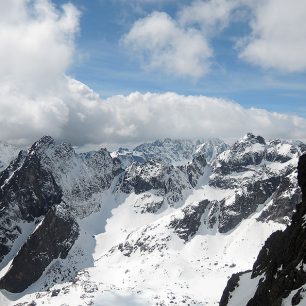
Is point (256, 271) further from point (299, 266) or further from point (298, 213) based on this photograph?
point (299, 266)

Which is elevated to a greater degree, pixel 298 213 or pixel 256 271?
pixel 298 213

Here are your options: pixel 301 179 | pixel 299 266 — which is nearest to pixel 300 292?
pixel 299 266

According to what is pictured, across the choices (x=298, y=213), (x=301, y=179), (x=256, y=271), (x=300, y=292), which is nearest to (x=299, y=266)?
(x=300, y=292)

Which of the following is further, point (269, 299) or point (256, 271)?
point (256, 271)

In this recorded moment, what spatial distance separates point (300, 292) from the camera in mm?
76125

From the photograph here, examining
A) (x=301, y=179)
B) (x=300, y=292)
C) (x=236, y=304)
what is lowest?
(x=236, y=304)

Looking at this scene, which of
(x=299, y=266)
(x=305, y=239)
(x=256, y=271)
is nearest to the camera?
(x=299, y=266)

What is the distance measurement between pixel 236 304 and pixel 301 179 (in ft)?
124

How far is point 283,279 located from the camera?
3469 inches

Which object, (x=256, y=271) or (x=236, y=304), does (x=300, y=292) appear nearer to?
(x=236, y=304)

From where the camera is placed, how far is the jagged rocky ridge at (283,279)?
80.9m

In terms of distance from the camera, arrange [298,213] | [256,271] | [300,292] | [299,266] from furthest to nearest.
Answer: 1. [256,271]
2. [298,213]
3. [299,266]
4. [300,292]

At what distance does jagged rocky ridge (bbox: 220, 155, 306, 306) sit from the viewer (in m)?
80.9

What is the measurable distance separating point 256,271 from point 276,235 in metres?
15.2
